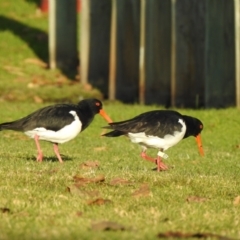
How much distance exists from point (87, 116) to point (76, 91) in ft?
30.5

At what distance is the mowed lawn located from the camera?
24.3ft

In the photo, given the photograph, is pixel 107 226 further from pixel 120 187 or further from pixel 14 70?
pixel 14 70

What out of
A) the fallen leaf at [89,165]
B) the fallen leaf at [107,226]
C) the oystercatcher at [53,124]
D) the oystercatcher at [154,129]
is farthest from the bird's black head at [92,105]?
the fallen leaf at [107,226]

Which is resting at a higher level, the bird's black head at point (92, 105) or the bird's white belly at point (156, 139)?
the bird's white belly at point (156, 139)

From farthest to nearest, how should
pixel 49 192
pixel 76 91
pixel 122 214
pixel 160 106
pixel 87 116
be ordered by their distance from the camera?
pixel 76 91, pixel 160 106, pixel 87 116, pixel 49 192, pixel 122 214

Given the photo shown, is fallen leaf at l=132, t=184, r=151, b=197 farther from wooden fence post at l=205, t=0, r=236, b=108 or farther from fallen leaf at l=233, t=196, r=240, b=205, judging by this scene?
wooden fence post at l=205, t=0, r=236, b=108

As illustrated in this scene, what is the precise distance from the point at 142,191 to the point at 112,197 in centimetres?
39

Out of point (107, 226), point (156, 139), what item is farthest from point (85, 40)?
point (107, 226)

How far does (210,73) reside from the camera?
17984 mm

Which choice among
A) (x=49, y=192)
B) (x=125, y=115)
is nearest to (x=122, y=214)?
(x=49, y=192)

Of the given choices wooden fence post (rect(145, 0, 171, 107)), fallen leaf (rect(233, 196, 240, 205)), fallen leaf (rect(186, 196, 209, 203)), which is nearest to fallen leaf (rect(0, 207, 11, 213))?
fallen leaf (rect(186, 196, 209, 203))

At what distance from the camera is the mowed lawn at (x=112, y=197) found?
742cm

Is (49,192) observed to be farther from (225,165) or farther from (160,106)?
(160,106)

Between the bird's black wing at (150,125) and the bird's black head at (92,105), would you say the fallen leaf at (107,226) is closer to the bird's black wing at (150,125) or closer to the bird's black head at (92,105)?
the bird's black wing at (150,125)
